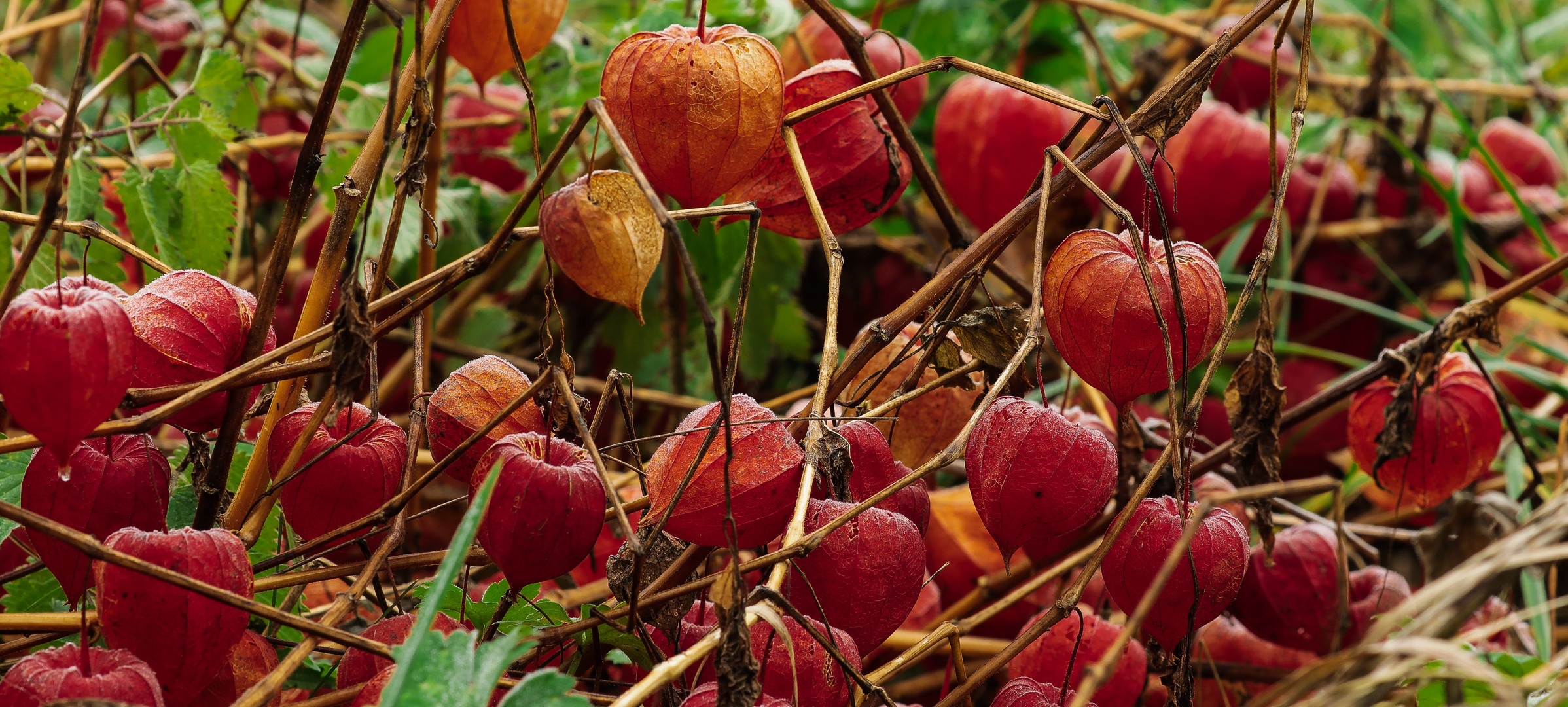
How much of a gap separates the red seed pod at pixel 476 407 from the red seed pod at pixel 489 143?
0.82 meters

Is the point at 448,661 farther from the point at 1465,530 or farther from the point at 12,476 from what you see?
the point at 1465,530

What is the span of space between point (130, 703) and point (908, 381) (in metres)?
0.42

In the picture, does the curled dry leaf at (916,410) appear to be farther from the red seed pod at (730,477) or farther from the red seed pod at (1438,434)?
the red seed pod at (1438,434)

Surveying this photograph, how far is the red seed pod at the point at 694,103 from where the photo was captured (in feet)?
1.87

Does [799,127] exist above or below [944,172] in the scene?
above

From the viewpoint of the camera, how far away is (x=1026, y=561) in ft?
3.06

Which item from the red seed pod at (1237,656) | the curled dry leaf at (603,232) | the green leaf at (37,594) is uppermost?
the curled dry leaf at (603,232)

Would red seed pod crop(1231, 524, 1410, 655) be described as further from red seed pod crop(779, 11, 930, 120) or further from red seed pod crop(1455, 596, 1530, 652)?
red seed pod crop(779, 11, 930, 120)

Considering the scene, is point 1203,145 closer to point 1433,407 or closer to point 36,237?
point 1433,407

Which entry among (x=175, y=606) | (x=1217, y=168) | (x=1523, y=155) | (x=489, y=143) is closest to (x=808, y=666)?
(x=175, y=606)

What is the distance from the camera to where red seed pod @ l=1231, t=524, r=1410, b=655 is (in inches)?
30.6

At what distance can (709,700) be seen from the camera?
48 centimetres

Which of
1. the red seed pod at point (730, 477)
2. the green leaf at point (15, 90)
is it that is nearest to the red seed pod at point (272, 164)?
the green leaf at point (15, 90)

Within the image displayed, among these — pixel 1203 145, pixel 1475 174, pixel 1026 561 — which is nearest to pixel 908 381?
pixel 1026 561
